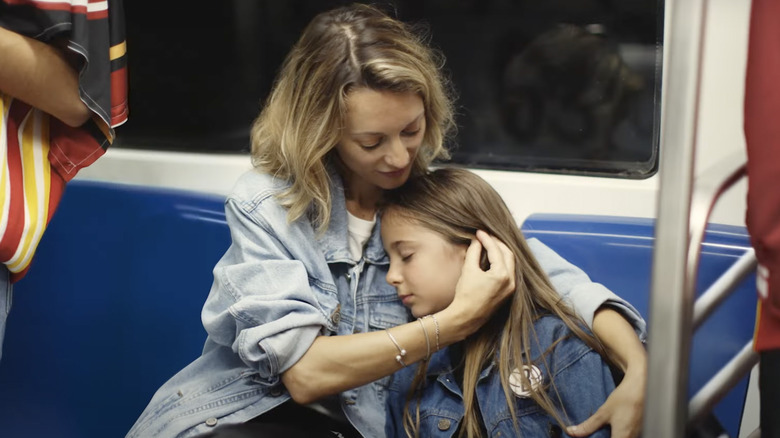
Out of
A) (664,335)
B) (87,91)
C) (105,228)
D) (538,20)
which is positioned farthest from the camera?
(105,228)

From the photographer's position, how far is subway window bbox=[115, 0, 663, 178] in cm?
190

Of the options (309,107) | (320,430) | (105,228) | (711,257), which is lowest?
(320,430)

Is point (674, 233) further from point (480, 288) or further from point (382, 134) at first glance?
point (382, 134)

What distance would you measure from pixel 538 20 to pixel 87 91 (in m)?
1.00

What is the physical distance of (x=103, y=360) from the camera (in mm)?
2250

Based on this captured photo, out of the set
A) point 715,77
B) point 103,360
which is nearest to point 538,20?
point 715,77

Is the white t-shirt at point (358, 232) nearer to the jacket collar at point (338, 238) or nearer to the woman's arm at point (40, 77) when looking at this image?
the jacket collar at point (338, 238)

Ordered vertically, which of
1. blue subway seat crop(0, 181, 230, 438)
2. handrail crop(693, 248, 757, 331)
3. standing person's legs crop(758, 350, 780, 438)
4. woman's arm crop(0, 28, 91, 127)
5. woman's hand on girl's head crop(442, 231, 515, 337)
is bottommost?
blue subway seat crop(0, 181, 230, 438)

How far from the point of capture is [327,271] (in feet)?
5.39

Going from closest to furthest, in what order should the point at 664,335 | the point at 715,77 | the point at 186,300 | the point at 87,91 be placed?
the point at 664,335
the point at 87,91
the point at 715,77
the point at 186,300

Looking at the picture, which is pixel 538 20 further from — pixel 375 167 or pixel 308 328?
pixel 308 328

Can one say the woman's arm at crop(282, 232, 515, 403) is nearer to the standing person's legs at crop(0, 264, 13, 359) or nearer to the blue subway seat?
the standing person's legs at crop(0, 264, 13, 359)

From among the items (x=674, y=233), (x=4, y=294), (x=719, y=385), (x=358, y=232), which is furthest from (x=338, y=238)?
(x=674, y=233)

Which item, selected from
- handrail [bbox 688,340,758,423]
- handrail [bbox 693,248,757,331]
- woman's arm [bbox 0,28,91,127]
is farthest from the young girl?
woman's arm [bbox 0,28,91,127]
